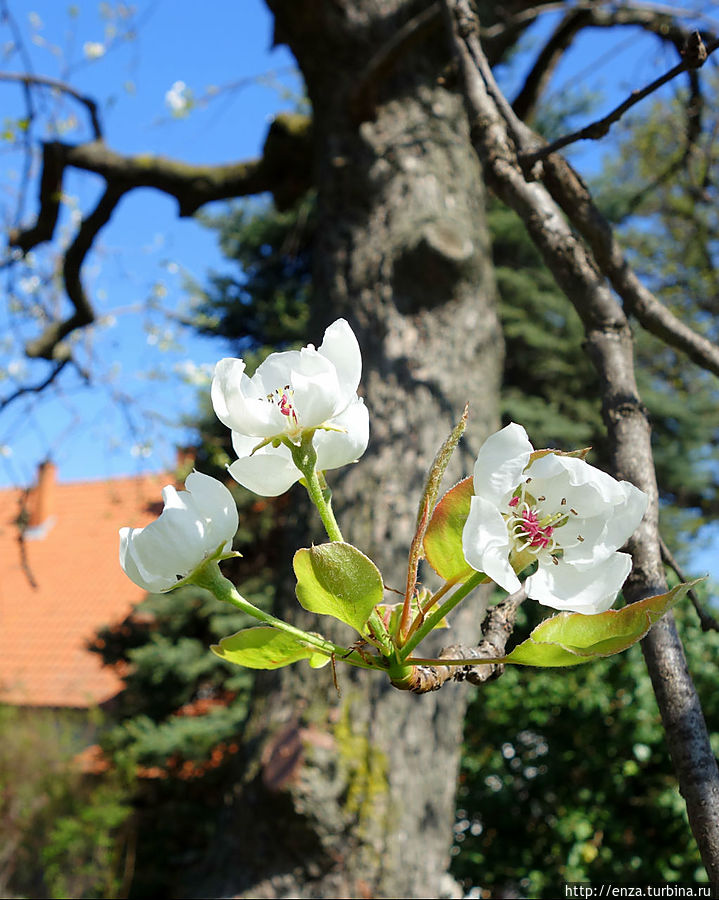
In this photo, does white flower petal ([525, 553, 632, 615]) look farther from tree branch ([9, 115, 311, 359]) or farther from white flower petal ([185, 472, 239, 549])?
tree branch ([9, 115, 311, 359])

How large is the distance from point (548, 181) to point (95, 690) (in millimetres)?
9330

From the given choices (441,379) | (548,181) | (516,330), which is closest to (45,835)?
(441,379)

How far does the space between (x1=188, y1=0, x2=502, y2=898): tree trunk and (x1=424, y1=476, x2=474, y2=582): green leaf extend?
1.33 m

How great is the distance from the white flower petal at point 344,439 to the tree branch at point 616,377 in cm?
40

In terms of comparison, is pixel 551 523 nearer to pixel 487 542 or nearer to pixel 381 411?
pixel 487 542

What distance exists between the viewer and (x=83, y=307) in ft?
13.9

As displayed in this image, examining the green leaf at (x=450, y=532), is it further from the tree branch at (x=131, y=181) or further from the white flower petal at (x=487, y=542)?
the tree branch at (x=131, y=181)

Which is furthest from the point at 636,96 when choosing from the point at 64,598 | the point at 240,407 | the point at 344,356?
the point at 64,598

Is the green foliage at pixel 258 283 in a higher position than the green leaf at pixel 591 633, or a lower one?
higher

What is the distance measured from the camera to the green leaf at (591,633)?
51 cm

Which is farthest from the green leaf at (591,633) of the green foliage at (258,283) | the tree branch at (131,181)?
the green foliage at (258,283)

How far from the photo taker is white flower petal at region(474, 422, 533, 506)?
1.86 feet

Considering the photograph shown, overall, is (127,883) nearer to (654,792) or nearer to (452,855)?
(452,855)

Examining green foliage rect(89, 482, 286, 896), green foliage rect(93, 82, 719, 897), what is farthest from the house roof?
green foliage rect(93, 82, 719, 897)
